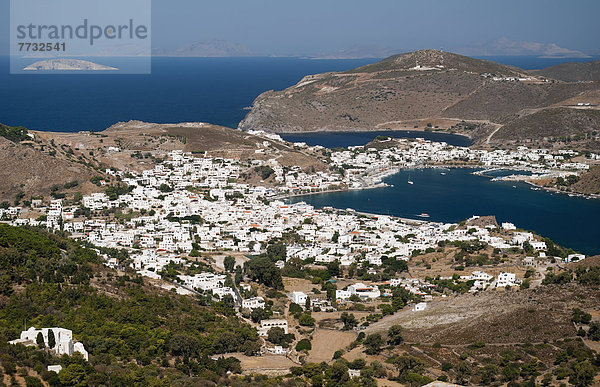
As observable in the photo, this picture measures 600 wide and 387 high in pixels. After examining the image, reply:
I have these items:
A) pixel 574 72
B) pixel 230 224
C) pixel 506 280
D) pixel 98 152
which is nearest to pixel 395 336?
pixel 506 280

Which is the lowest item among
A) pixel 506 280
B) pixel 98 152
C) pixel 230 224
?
pixel 230 224

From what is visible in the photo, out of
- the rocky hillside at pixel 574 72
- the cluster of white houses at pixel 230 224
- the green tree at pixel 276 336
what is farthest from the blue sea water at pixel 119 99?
the green tree at pixel 276 336

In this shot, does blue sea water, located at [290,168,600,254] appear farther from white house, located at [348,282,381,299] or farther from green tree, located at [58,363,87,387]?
green tree, located at [58,363,87,387]

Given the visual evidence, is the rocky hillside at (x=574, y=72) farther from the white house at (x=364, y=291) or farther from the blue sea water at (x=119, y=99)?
the white house at (x=364, y=291)

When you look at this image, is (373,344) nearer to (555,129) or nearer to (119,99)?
(555,129)

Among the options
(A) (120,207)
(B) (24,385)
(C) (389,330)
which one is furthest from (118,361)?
(A) (120,207)

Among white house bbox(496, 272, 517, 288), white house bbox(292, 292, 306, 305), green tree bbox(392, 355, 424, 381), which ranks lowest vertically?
white house bbox(292, 292, 306, 305)

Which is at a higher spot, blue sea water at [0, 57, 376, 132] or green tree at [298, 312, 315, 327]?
blue sea water at [0, 57, 376, 132]

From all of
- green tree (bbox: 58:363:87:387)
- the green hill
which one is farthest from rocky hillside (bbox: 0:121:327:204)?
green tree (bbox: 58:363:87:387)
